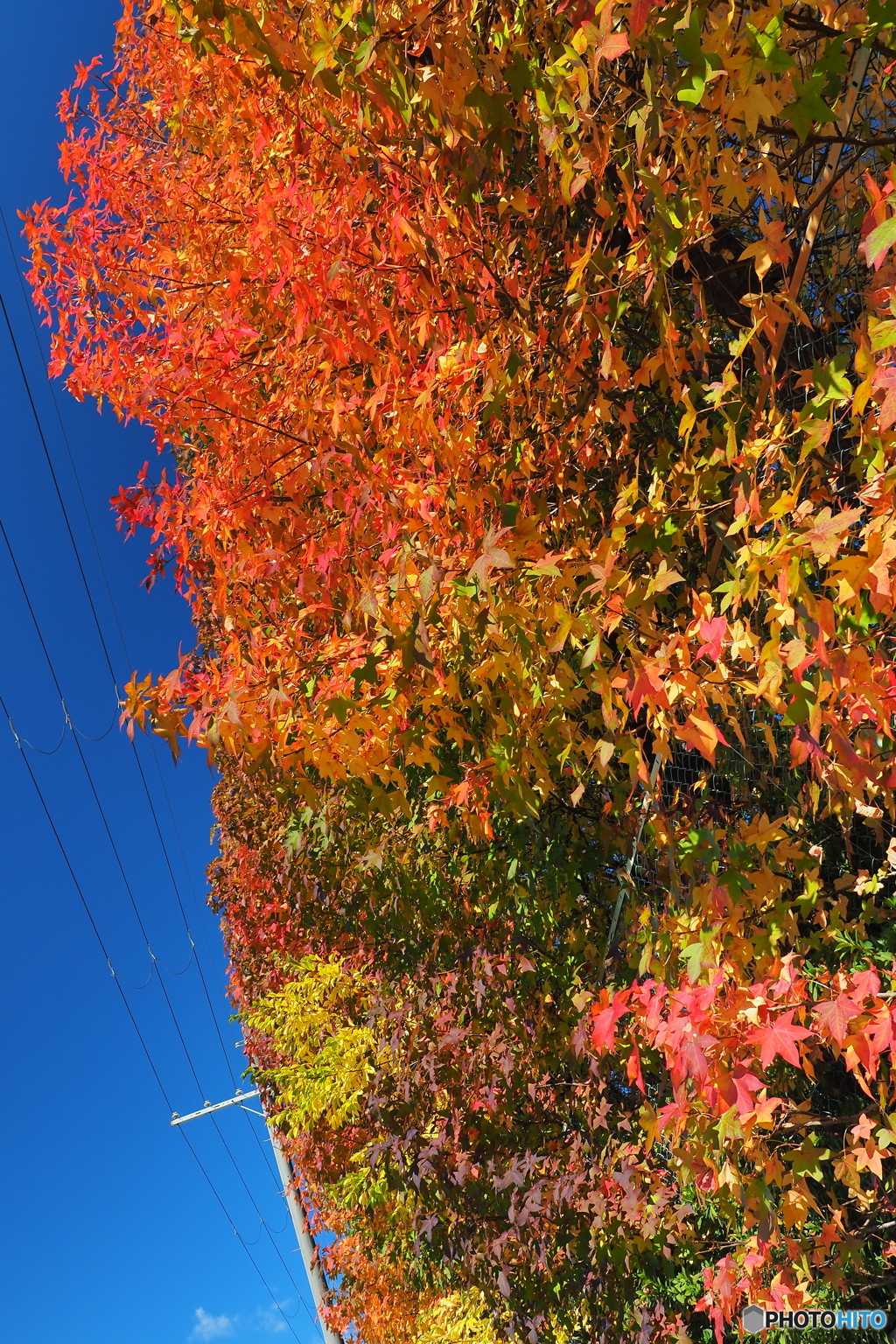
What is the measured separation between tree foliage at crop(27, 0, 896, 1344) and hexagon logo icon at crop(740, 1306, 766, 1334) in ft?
0.41

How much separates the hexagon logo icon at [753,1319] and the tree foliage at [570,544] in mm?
125

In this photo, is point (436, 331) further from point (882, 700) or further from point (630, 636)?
point (882, 700)

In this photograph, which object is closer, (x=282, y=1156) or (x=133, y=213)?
(x=133, y=213)

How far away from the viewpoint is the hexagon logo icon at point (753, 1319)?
281cm

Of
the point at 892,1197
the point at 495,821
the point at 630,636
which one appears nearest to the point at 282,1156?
the point at 495,821

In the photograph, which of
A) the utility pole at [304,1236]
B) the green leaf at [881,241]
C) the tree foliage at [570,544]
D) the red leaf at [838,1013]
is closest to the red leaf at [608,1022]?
the tree foliage at [570,544]

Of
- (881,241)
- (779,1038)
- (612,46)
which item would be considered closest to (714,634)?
(881,241)

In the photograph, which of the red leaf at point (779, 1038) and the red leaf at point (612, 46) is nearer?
the red leaf at point (612, 46)

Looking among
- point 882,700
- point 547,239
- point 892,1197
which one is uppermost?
point 547,239

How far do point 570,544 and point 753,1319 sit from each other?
2.52m

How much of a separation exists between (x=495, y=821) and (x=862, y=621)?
254 centimetres

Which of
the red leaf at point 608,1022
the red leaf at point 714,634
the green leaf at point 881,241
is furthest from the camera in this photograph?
the red leaf at point 608,1022

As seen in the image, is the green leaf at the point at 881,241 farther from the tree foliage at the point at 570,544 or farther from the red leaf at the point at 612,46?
the red leaf at the point at 612,46

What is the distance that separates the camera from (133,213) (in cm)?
459
